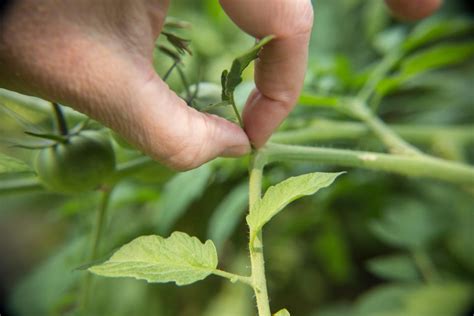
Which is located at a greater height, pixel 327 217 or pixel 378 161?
pixel 378 161

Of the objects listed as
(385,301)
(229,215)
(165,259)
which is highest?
(165,259)

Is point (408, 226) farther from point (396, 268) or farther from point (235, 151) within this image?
point (235, 151)

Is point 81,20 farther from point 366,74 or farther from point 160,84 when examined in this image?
point 366,74

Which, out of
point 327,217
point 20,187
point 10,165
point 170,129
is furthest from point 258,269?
point 327,217

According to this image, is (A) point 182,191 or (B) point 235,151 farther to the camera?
(A) point 182,191

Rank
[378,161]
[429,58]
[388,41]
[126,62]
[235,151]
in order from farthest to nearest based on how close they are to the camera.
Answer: [388,41], [429,58], [378,161], [235,151], [126,62]

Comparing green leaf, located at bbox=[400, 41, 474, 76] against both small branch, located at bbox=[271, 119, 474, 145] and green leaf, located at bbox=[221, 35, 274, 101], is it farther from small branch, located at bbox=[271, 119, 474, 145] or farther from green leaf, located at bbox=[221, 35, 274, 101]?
green leaf, located at bbox=[221, 35, 274, 101]
